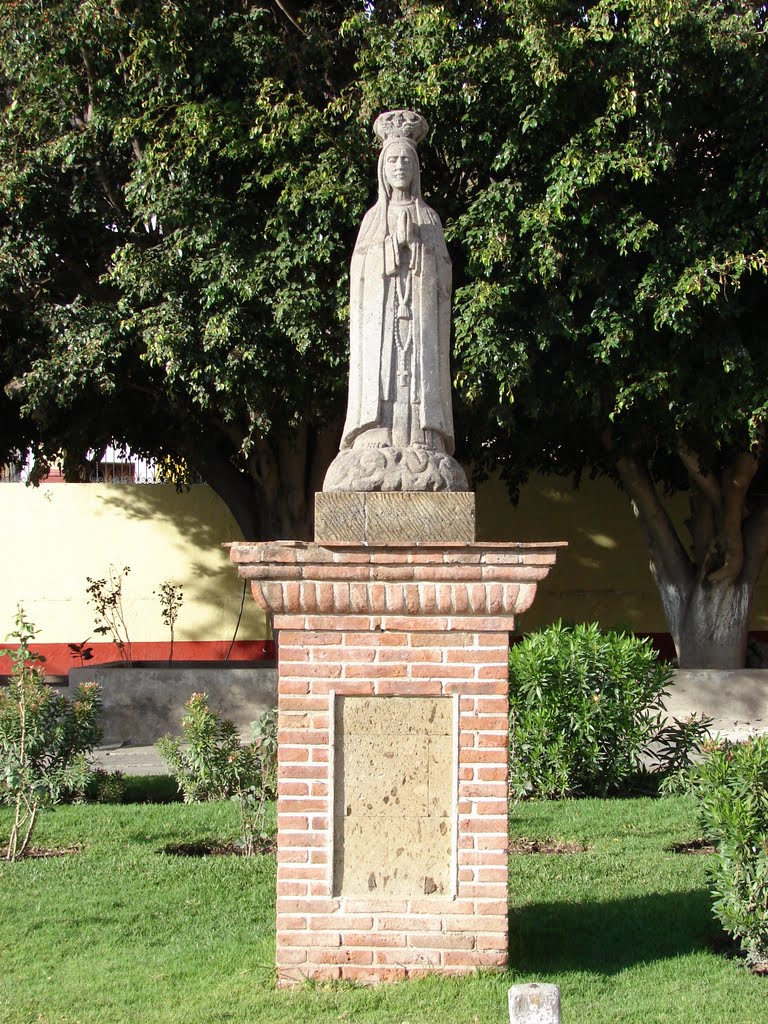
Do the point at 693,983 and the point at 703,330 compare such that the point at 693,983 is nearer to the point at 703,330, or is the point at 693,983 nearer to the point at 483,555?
the point at 483,555

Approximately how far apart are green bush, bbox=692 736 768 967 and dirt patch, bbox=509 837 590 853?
1840mm

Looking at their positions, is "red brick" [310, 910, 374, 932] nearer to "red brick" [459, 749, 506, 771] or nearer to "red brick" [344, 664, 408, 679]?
"red brick" [459, 749, 506, 771]

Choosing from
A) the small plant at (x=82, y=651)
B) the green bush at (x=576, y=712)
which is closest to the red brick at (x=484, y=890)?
the green bush at (x=576, y=712)

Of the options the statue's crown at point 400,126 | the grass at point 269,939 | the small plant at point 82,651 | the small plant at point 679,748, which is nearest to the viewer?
the grass at point 269,939

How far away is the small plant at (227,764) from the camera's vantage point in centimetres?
713

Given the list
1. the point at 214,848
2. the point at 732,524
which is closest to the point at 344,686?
the point at 214,848

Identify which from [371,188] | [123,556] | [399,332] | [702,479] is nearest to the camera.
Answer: [399,332]

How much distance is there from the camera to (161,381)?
38.3 ft

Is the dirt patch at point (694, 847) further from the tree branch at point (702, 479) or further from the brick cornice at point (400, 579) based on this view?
the tree branch at point (702, 479)

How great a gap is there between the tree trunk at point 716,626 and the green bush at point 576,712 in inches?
179

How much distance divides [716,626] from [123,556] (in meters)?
7.33

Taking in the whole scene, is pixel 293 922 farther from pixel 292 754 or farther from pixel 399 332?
pixel 399 332

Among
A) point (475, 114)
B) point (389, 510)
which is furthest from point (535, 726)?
point (475, 114)

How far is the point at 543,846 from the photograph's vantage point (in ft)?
23.1
